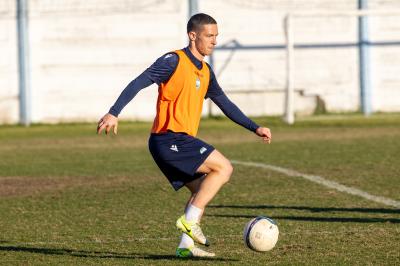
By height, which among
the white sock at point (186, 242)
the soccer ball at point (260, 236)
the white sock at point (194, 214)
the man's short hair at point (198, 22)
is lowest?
the white sock at point (186, 242)

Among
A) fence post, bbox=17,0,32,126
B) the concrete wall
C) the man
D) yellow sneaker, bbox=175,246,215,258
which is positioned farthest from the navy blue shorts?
fence post, bbox=17,0,32,126

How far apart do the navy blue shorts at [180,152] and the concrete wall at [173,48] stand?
18751 millimetres

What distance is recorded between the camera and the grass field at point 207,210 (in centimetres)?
775

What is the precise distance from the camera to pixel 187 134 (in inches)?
301

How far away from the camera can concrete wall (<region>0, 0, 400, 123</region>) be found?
2641 cm

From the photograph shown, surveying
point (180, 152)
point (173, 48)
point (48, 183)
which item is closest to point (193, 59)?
point (180, 152)

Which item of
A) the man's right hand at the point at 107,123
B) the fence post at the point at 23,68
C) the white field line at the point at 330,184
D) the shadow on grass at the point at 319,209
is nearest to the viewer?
the man's right hand at the point at 107,123

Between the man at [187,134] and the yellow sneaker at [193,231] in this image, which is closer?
the yellow sneaker at [193,231]

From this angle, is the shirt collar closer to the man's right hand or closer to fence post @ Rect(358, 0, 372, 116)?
the man's right hand

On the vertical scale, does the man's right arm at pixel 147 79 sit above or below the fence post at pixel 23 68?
above

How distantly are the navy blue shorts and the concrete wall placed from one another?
1875 centimetres

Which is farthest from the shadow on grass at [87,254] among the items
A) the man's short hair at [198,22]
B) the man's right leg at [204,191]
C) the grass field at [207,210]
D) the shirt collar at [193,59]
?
the man's short hair at [198,22]

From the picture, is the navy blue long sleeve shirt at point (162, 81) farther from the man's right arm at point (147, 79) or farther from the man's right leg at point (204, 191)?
the man's right leg at point (204, 191)

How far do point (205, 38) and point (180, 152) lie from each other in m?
0.88
